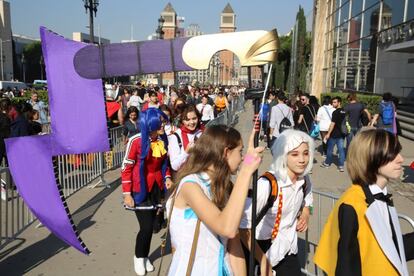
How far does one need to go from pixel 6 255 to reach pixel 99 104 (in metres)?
2.31

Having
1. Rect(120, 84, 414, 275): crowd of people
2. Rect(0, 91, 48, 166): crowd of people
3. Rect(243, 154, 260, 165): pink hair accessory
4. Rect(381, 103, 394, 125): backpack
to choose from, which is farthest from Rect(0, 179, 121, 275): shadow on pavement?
Rect(381, 103, 394, 125): backpack

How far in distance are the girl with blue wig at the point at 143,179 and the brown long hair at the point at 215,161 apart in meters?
1.82

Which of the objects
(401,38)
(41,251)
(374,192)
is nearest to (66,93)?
(41,251)

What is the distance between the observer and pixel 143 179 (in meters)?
3.96

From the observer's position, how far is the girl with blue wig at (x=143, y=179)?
3.93 m

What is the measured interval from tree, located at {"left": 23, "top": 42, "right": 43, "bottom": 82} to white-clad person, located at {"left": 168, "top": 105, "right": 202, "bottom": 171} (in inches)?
3928

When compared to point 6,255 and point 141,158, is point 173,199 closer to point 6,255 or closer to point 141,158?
point 141,158

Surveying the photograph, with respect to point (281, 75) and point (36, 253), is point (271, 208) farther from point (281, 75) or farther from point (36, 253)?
point (281, 75)

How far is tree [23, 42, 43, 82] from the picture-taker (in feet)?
314

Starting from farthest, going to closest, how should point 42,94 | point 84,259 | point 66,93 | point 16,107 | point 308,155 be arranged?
point 42,94 < point 16,107 < point 84,259 < point 66,93 < point 308,155

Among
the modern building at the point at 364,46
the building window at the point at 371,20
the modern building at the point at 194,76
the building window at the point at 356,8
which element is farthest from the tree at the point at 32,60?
the building window at the point at 371,20

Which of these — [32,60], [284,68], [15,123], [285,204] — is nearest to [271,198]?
[285,204]

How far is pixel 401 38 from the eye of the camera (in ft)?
56.0

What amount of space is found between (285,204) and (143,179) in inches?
71.8
